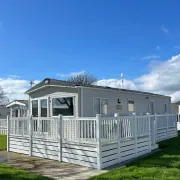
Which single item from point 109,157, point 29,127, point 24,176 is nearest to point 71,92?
point 29,127

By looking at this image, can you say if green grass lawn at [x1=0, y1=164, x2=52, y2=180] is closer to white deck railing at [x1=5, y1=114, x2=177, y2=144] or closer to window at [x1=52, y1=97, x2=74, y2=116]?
white deck railing at [x1=5, y1=114, x2=177, y2=144]

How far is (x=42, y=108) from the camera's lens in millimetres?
14109

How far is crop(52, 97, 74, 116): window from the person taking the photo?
497 inches

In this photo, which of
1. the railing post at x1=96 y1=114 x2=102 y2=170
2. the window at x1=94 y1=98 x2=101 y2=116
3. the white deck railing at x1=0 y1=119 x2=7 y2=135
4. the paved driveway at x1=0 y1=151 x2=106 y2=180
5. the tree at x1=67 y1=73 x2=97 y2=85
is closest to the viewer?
the paved driveway at x1=0 y1=151 x2=106 y2=180

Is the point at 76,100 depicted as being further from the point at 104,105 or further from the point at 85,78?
the point at 85,78

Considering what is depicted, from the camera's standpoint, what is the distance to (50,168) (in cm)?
698

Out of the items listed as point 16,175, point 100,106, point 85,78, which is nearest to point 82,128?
point 16,175

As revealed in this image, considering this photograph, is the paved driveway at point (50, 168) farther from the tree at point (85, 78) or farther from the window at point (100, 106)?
the tree at point (85, 78)

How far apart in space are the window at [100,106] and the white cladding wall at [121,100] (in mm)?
248

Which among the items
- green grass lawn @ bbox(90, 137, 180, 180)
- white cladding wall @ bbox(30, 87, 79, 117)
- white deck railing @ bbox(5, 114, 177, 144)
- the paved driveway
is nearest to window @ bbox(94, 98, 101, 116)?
white cladding wall @ bbox(30, 87, 79, 117)

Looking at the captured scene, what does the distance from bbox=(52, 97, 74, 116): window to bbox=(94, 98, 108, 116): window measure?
51.7 inches

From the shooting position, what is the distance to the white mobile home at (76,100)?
12.3m

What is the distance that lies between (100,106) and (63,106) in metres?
1.95

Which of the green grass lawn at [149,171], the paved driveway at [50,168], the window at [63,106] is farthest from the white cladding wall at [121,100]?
the green grass lawn at [149,171]
